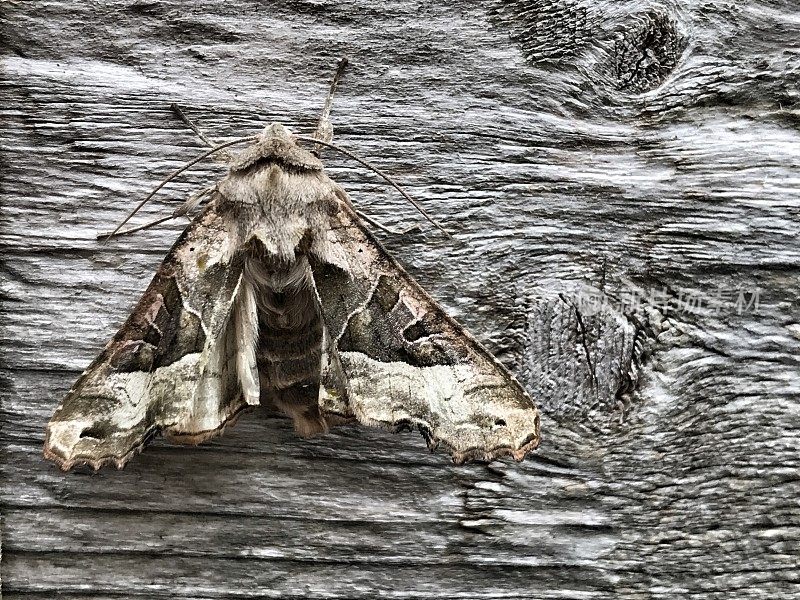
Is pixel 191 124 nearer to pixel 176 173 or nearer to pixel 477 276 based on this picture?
pixel 176 173

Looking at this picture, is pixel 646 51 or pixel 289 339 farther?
pixel 646 51

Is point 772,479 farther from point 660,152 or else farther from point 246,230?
point 246,230

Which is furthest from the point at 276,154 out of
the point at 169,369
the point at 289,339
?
the point at 169,369

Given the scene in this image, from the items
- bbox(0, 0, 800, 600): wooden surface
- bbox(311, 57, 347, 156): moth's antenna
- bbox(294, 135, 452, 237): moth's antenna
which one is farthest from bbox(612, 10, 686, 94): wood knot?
bbox(311, 57, 347, 156): moth's antenna

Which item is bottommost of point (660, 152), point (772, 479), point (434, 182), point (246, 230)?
point (772, 479)

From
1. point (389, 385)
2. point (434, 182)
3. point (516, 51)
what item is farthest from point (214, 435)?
point (516, 51)

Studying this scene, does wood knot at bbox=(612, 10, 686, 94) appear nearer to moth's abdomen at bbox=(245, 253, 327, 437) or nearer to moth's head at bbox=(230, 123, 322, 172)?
moth's head at bbox=(230, 123, 322, 172)

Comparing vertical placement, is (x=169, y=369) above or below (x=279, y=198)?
below
